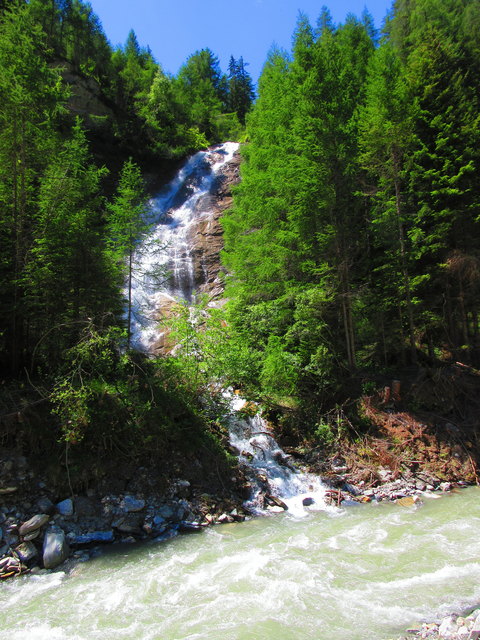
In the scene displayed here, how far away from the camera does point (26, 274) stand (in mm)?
8188

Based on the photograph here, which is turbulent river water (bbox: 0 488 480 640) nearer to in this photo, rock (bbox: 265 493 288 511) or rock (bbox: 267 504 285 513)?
rock (bbox: 267 504 285 513)

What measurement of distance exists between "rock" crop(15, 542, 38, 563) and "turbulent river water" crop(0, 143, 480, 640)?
327 mm

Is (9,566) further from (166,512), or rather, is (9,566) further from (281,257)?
(281,257)

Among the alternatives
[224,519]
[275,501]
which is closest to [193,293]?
Result: [275,501]

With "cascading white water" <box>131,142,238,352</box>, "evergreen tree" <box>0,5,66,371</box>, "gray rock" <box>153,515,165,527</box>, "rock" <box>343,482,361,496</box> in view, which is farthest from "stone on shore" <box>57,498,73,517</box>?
"cascading white water" <box>131,142,238,352</box>

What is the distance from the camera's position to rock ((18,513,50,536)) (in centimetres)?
594

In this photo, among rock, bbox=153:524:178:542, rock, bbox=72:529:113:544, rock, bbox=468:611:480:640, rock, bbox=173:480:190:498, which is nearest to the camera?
rock, bbox=468:611:480:640

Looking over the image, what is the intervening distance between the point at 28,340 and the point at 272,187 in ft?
29.7

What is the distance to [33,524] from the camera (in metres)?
6.00

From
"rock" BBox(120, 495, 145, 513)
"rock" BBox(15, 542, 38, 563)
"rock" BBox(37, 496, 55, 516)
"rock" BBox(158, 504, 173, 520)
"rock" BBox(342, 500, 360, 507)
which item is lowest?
"rock" BBox(342, 500, 360, 507)

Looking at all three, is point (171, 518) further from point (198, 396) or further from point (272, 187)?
point (272, 187)

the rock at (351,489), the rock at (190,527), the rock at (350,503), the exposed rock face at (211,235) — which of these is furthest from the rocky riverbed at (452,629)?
the exposed rock face at (211,235)

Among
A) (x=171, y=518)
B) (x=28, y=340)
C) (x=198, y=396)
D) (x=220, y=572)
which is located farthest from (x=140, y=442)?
(x=28, y=340)

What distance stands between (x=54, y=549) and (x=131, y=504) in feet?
4.61
